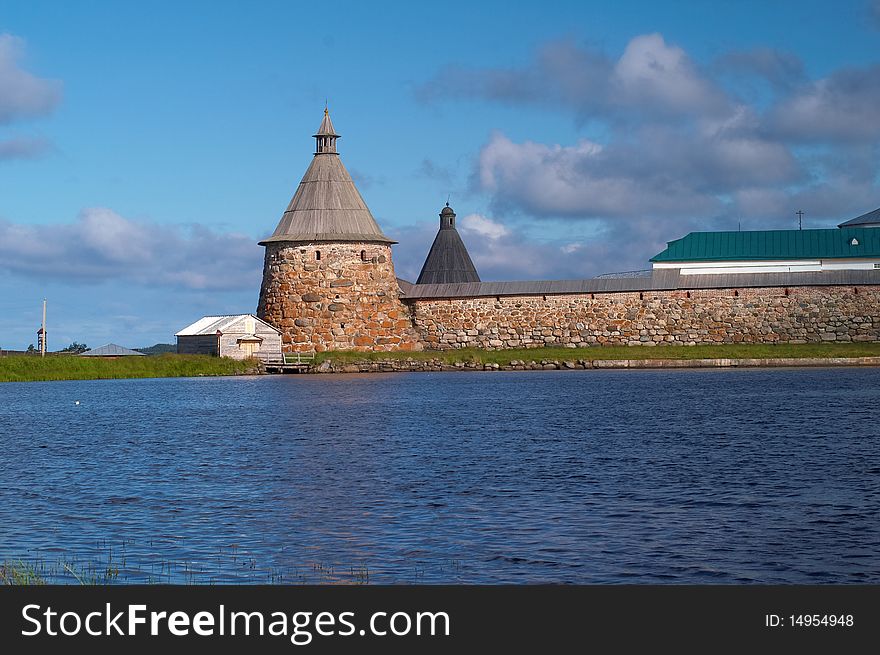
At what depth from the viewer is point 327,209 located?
1582 inches

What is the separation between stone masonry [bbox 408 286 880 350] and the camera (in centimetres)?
3822

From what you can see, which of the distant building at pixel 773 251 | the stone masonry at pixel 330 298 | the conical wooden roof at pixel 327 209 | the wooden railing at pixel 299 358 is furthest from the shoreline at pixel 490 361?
the distant building at pixel 773 251

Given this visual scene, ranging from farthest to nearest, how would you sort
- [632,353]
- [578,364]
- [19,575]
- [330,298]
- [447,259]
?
[447,259], [330,298], [578,364], [632,353], [19,575]

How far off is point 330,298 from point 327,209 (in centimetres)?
309

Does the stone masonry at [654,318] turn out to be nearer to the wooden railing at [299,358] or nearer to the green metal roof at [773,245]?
the wooden railing at [299,358]

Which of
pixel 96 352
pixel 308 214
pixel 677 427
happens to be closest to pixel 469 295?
pixel 308 214

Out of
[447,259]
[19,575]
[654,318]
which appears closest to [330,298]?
[654,318]

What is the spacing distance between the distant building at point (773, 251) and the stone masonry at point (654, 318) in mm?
4988

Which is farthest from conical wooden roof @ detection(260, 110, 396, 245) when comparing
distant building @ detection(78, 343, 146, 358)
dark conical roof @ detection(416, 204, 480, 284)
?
dark conical roof @ detection(416, 204, 480, 284)

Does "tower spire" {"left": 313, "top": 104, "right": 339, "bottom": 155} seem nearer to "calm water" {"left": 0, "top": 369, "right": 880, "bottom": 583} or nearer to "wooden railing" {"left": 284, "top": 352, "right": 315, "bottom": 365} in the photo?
"wooden railing" {"left": 284, "top": 352, "right": 315, "bottom": 365}

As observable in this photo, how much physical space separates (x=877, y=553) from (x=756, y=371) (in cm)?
2734

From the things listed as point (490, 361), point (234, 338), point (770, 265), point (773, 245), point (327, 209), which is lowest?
point (490, 361)

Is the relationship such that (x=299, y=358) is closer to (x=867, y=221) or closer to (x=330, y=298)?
(x=330, y=298)

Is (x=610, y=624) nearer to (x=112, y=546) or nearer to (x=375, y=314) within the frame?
(x=112, y=546)
